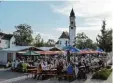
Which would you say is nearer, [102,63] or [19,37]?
[102,63]

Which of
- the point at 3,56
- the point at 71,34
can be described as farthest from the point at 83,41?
the point at 3,56

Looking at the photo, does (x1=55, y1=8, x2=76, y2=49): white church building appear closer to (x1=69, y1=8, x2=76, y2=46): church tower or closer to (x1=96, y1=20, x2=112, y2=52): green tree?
(x1=69, y1=8, x2=76, y2=46): church tower

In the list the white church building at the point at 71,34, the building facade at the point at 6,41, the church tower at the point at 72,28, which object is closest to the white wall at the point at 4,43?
the building facade at the point at 6,41

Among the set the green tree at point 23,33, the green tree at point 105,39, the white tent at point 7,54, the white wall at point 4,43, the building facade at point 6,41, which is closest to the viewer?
the white tent at point 7,54

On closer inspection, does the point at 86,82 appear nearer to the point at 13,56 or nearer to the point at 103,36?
the point at 13,56

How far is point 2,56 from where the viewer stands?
3862 centimetres

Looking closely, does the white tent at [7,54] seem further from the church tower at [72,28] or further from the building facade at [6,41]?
the church tower at [72,28]

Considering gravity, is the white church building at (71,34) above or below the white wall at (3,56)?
above

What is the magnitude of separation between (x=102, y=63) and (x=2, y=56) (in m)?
16.6

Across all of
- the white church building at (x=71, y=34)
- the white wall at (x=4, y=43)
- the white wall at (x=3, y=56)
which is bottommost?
the white wall at (x=3, y=56)

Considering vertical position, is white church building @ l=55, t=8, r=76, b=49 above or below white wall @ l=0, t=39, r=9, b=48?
above

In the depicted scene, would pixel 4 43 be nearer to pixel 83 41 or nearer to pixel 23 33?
pixel 23 33

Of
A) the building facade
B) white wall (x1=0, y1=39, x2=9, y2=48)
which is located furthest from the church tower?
white wall (x1=0, y1=39, x2=9, y2=48)

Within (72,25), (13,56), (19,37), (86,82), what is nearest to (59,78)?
(86,82)
